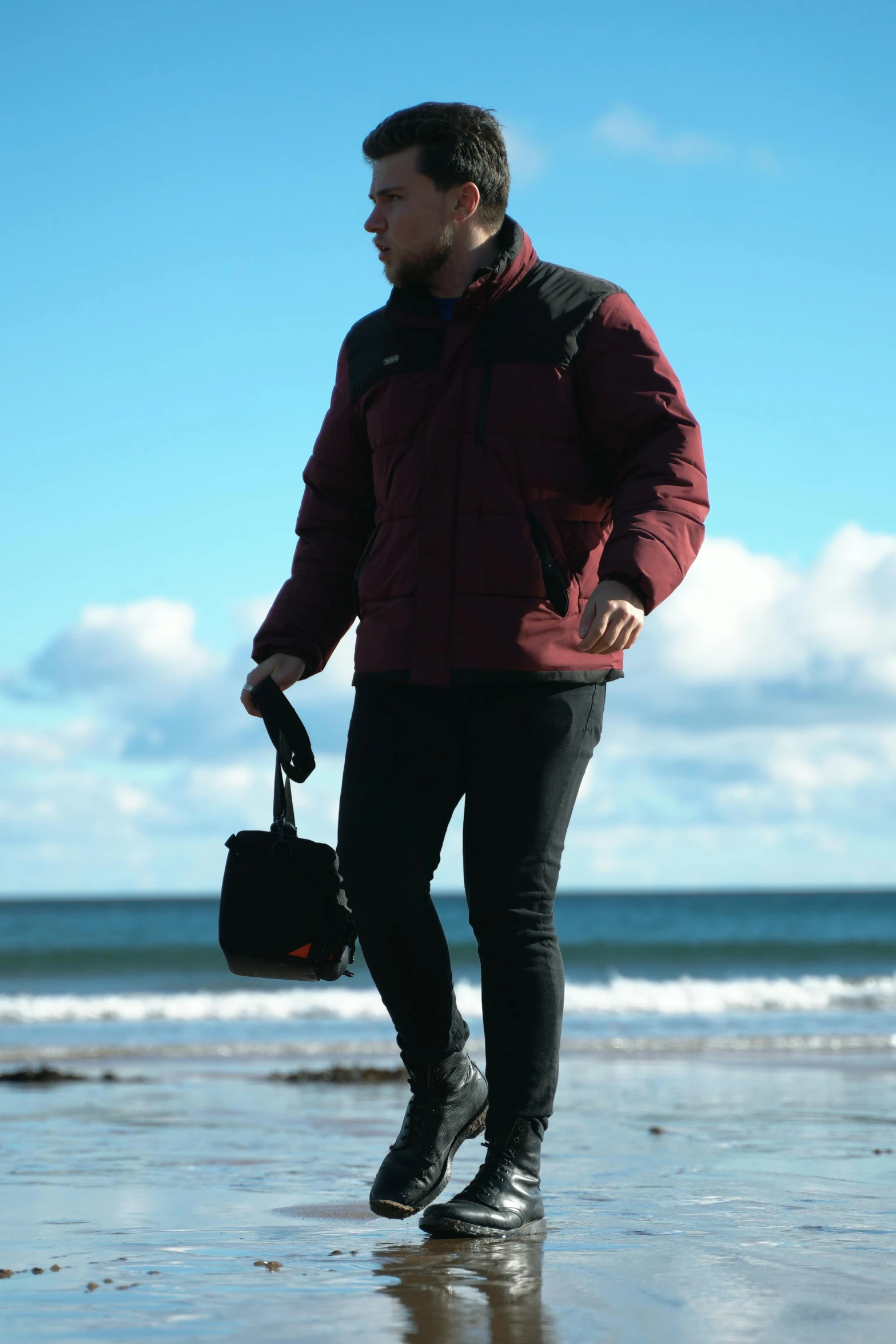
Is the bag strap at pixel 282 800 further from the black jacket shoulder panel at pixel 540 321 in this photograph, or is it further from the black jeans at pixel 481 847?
the black jacket shoulder panel at pixel 540 321

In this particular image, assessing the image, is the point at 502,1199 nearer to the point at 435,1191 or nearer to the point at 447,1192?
the point at 435,1191

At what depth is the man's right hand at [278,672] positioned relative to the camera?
276 cm

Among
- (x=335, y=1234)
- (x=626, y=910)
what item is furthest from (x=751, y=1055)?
(x=626, y=910)

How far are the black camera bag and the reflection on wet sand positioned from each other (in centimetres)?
51

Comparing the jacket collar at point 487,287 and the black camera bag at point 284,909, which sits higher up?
the jacket collar at point 487,287

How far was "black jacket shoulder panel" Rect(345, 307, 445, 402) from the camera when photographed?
2.64m

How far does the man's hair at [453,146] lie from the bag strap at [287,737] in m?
1.00

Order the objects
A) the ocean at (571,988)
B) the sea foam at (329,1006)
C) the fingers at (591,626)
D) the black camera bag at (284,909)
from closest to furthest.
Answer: the fingers at (591,626) → the black camera bag at (284,909) → the ocean at (571,988) → the sea foam at (329,1006)

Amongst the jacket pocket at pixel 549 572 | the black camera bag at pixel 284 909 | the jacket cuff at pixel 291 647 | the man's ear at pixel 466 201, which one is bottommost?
the black camera bag at pixel 284 909

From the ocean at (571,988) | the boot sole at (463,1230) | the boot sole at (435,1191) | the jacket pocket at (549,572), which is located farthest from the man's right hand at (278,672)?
the ocean at (571,988)

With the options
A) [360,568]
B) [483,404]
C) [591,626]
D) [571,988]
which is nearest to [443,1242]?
[591,626]

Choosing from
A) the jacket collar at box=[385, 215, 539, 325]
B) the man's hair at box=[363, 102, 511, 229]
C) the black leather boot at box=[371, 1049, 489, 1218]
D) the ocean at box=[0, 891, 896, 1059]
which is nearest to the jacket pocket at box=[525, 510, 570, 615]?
the jacket collar at box=[385, 215, 539, 325]

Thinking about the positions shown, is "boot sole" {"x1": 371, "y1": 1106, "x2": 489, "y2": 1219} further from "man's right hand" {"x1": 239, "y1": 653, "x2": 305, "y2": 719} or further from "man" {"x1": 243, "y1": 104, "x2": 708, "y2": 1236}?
"man's right hand" {"x1": 239, "y1": 653, "x2": 305, "y2": 719}

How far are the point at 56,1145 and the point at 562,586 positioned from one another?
2.61 metres
